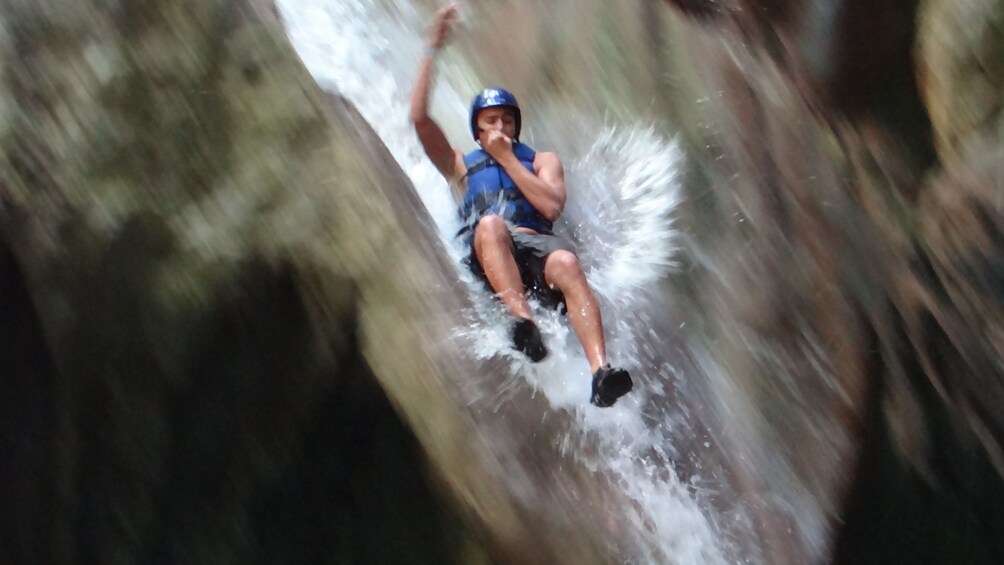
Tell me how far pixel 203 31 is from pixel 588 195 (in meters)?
0.63

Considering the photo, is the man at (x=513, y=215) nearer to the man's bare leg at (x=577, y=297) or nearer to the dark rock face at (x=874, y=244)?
the man's bare leg at (x=577, y=297)

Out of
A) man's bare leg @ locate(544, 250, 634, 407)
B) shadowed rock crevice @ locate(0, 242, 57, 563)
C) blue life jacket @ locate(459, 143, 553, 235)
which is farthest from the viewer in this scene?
blue life jacket @ locate(459, 143, 553, 235)

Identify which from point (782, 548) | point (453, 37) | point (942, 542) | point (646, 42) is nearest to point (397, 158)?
point (453, 37)

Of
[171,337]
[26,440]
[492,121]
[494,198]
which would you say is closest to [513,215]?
[494,198]

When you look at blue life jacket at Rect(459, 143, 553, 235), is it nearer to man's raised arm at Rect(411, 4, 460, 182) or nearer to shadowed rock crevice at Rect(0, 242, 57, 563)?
man's raised arm at Rect(411, 4, 460, 182)

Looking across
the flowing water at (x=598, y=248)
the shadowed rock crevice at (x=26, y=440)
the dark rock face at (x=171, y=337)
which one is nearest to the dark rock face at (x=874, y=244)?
the flowing water at (x=598, y=248)

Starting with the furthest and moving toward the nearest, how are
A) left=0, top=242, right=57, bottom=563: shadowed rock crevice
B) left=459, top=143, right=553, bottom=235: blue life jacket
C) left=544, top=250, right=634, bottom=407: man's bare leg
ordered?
left=459, top=143, right=553, bottom=235: blue life jacket → left=544, top=250, right=634, bottom=407: man's bare leg → left=0, top=242, right=57, bottom=563: shadowed rock crevice

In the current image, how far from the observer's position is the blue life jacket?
54.8 inches

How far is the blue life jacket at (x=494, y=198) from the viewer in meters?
1.39

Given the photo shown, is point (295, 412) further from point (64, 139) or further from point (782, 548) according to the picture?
point (782, 548)

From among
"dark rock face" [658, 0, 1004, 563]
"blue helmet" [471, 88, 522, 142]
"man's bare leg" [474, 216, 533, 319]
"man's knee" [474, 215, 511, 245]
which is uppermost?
"blue helmet" [471, 88, 522, 142]

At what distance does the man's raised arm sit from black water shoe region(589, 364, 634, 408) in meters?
0.38

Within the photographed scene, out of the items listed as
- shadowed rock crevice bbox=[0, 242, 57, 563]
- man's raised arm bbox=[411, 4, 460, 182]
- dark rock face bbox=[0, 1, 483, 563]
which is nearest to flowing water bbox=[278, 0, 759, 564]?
man's raised arm bbox=[411, 4, 460, 182]

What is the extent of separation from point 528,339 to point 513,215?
0.20 metres
